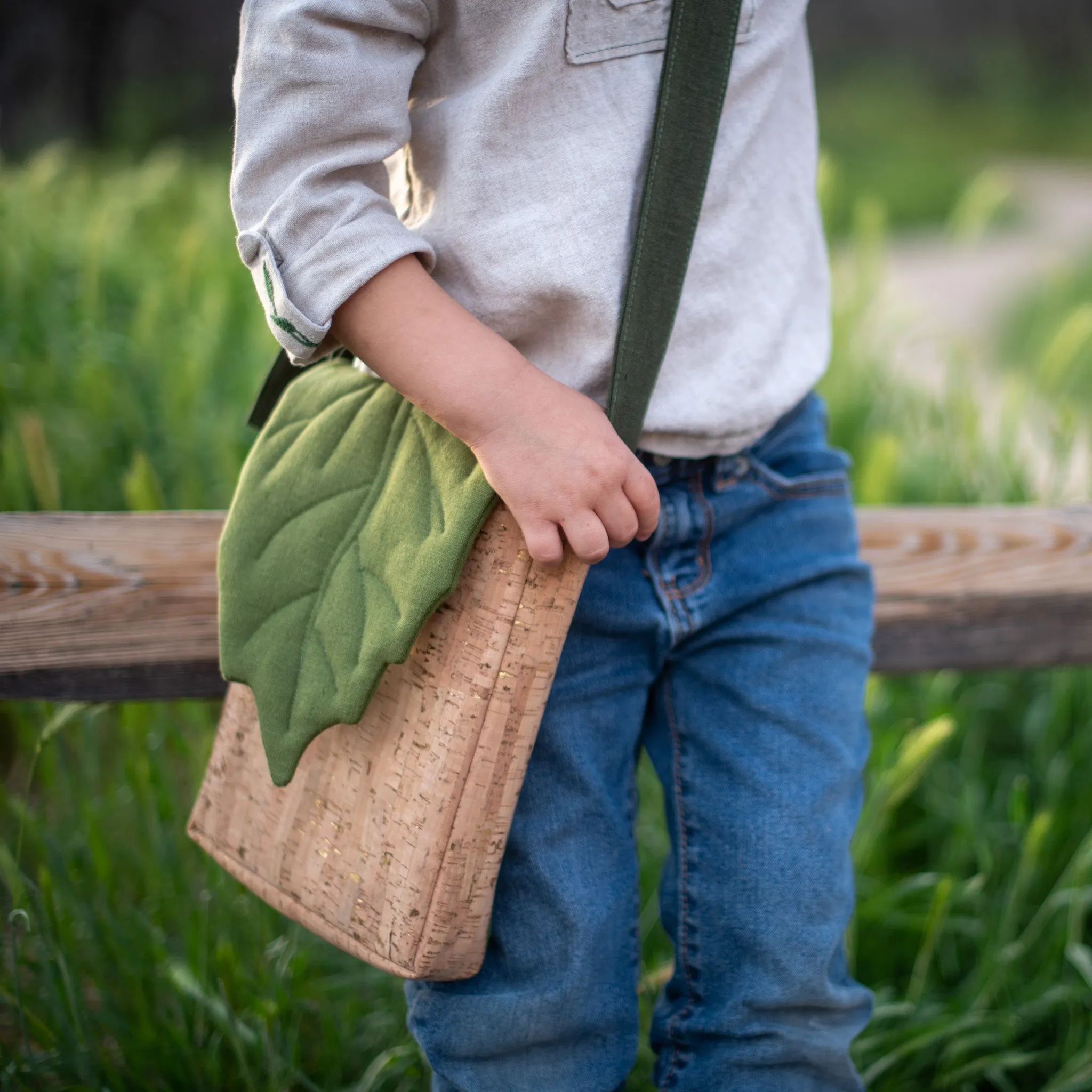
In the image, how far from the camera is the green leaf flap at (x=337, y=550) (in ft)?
2.20

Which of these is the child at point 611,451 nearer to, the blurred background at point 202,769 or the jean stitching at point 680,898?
the jean stitching at point 680,898

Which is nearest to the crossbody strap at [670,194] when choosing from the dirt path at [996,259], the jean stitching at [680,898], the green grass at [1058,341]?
the jean stitching at [680,898]

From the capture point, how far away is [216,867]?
106 centimetres

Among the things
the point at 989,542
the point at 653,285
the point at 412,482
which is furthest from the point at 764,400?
the point at 989,542

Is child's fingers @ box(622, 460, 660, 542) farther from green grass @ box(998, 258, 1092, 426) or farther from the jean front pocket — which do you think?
green grass @ box(998, 258, 1092, 426)

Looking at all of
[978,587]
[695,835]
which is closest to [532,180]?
[695,835]

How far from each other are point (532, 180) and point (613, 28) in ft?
0.36

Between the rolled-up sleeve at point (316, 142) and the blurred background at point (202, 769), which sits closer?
the rolled-up sleeve at point (316, 142)

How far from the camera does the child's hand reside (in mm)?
652

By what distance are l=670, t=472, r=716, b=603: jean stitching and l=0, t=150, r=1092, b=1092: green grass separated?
294 mm

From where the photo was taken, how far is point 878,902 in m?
1.23

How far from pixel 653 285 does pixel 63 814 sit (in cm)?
84

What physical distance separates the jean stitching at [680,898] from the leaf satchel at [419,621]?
148 mm

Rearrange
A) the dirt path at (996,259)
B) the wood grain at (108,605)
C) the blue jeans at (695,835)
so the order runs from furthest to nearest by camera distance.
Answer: the dirt path at (996,259) < the wood grain at (108,605) < the blue jeans at (695,835)
